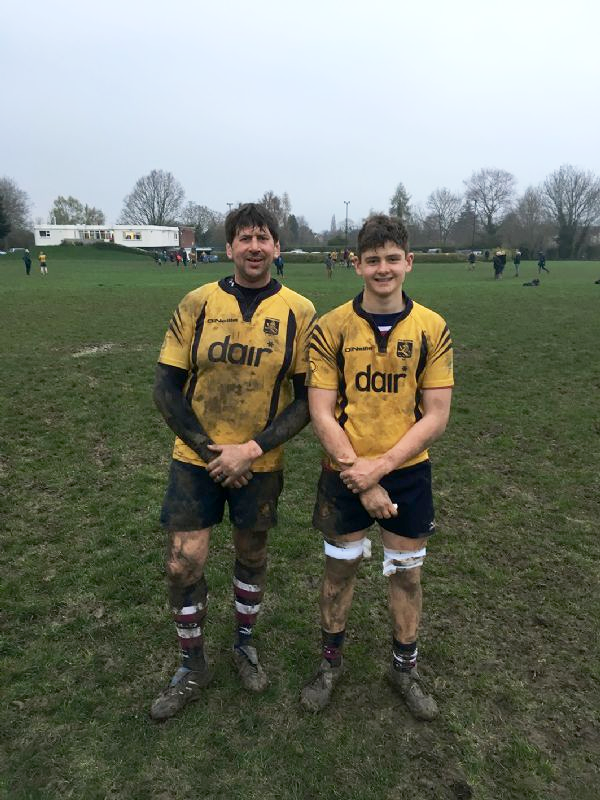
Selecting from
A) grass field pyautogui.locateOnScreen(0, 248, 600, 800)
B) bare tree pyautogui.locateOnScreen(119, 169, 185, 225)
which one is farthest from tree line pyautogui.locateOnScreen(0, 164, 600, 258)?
grass field pyautogui.locateOnScreen(0, 248, 600, 800)

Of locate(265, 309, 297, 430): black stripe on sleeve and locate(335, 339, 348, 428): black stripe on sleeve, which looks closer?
locate(335, 339, 348, 428): black stripe on sleeve

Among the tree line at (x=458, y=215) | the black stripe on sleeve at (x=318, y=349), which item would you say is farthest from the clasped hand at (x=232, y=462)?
Result: the tree line at (x=458, y=215)

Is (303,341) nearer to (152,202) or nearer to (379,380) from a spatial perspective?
(379,380)

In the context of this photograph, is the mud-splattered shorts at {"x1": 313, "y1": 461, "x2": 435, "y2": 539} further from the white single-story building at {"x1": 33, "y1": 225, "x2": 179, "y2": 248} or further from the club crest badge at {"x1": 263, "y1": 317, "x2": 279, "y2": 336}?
the white single-story building at {"x1": 33, "y1": 225, "x2": 179, "y2": 248}

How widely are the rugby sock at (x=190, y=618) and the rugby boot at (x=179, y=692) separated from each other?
4cm

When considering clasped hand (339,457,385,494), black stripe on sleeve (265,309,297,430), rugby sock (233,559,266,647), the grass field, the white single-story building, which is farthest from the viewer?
the white single-story building

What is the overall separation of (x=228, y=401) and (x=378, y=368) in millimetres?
775

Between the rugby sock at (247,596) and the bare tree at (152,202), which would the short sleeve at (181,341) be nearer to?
the rugby sock at (247,596)

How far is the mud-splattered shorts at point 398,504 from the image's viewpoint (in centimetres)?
275

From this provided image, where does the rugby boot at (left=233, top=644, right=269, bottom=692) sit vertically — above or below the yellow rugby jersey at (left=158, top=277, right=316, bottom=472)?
below

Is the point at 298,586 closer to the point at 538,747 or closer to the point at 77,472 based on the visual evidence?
the point at 538,747

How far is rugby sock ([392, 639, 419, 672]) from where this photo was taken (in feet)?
9.64

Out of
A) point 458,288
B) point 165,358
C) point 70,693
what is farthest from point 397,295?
point 458,288

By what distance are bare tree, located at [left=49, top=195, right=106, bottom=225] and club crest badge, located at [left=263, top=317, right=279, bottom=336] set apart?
11655cm
